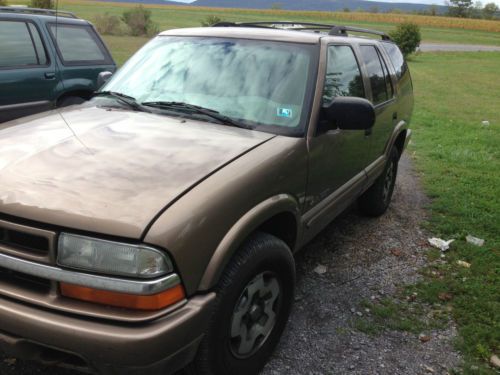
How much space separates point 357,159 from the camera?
384cm

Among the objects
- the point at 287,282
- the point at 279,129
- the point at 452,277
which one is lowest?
the point at 452,277

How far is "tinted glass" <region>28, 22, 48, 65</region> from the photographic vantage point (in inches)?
248

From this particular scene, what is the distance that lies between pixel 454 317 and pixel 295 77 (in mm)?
2048

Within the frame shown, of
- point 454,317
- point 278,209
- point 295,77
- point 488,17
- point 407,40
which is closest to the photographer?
point 278,209

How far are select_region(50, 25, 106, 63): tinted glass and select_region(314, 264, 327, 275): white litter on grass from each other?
4668mm

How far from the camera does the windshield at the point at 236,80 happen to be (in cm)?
295

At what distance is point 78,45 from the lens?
6867mm

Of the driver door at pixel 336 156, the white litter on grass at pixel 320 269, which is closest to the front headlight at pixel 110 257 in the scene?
the driver door at pixel 336 156

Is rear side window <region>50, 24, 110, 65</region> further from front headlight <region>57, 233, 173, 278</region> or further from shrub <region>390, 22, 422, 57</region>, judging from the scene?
shrub <region>390, 22, 422, 57</region>

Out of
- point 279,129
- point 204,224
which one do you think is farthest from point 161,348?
point 279,129

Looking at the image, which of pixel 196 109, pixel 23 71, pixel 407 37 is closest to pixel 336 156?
pixel 196 109

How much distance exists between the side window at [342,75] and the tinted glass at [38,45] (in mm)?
4369

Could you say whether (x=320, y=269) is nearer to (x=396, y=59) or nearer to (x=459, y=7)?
(x=396, y=59)

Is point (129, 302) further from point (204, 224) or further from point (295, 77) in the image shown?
point (295, 77)
